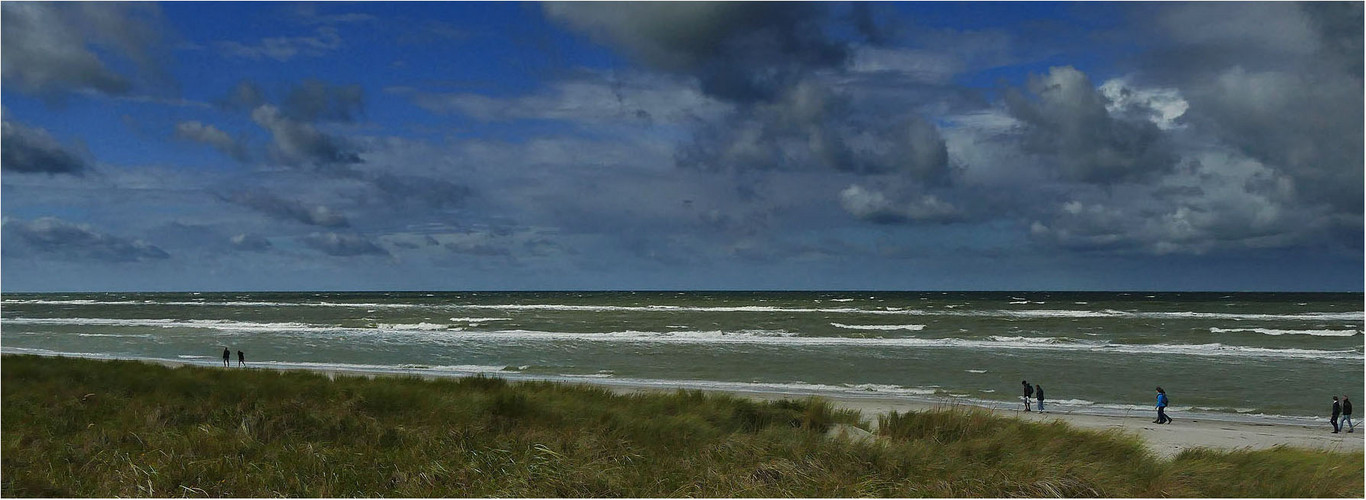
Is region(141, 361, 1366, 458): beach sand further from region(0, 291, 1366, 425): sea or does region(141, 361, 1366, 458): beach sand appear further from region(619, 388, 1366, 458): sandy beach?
region(0, 291, 1366, 425): sea

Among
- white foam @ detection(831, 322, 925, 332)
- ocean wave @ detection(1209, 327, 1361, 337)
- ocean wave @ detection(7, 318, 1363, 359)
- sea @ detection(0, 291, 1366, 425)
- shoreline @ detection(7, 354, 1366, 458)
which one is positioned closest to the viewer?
shoreline @ detection(7, 354, 1366, 458)

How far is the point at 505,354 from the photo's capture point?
37.0 meters

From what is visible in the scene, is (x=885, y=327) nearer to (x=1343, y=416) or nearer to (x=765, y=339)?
(x=765, y=339)

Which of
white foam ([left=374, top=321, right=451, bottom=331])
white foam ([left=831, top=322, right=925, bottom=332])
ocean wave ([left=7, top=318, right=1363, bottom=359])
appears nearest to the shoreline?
ocean wave ([left=7, top=318, right=1363, bottom=359])

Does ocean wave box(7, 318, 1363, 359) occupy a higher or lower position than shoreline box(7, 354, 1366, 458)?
higher

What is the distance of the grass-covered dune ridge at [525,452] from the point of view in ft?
24.6

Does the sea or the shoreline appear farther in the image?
the sea

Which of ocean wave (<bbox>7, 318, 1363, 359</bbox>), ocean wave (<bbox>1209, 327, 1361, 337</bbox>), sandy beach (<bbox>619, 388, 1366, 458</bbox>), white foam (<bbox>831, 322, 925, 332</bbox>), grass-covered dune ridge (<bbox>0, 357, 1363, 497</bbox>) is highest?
grass-covered dune ridge (<bbox>0, 357, 1363, 497</bbox>)

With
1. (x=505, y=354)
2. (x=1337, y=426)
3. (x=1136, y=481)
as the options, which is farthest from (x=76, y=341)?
(x=1337, y=426)

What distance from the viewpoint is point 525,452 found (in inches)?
339

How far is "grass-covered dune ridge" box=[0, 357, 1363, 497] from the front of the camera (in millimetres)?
7508

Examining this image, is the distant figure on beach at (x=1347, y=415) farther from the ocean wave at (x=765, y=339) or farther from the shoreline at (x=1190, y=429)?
the ocean wave at (x=765, y=339)

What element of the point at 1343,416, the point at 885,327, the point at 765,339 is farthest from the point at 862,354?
the point at 885,327

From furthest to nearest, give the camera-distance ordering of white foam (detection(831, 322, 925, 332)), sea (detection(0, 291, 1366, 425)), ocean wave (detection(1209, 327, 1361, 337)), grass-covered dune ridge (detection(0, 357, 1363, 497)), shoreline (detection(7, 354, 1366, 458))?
white foam (detection(831, 322, 925, 332)) → ocean wave (detection(1209, 327, 1361, 337)) → sea (detection(0, 291, 1366, 425)) → shoreline (detection(7, 354, 1366, 458)) → grass-covered dune ridge (detection(0, 357, 1363, 497))
